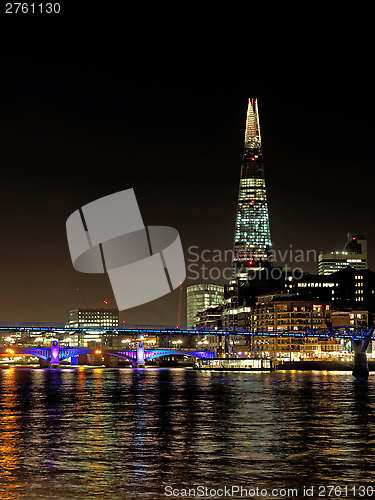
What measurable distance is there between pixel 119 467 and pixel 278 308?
6446 inches

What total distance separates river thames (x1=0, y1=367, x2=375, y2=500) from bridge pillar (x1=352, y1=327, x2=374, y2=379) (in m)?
55.2

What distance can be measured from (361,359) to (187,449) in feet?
292

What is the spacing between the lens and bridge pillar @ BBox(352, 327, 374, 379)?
117656 millimetres

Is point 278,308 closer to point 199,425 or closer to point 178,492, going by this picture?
point 199,425

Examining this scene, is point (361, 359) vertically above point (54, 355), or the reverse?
point (361, 359)

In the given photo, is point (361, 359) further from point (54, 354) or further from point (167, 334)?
point (54, 354)

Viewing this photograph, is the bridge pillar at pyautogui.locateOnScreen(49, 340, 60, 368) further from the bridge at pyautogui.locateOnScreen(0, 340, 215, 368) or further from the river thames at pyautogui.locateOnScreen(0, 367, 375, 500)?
the river thames at pyautogui.locateOnScreen(0, 367, 375, 500)

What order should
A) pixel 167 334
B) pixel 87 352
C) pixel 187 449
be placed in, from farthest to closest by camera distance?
pixel 87 352
pixel 167 334
pixel 187 449

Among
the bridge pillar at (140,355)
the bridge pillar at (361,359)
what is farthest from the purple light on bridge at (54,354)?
the bridge pillar at (361,359)

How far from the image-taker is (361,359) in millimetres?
119938

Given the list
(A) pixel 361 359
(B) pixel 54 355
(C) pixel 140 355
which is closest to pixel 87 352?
(B) pixel 54 355

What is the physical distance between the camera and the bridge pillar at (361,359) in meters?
118

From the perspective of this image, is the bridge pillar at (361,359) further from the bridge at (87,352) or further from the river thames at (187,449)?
the bridge at (87,352)

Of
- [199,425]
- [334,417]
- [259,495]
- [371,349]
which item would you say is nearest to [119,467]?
[259,495]
